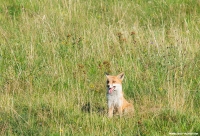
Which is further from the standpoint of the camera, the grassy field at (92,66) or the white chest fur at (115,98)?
the white chest fur at (115,98)

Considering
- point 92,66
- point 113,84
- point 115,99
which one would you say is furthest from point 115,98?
point 92,66

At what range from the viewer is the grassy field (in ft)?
21.5

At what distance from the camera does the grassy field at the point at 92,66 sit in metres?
6.57

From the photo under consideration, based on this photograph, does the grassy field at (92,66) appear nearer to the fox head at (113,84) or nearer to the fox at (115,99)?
the fox at (115,99)

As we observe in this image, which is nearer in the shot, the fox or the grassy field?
the grassy field

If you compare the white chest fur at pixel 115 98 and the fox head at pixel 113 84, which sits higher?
the fox head at pixel 113 84

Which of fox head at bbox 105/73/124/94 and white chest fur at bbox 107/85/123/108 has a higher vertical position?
fox head at bbox 105/73/124/94

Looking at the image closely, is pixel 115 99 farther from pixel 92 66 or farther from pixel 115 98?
pixel 92 66

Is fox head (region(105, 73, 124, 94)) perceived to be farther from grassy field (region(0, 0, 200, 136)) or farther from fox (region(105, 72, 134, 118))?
grassy field (region(0, 0, 200, 136))

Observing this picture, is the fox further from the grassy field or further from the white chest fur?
the grassy field

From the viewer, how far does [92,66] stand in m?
8.91

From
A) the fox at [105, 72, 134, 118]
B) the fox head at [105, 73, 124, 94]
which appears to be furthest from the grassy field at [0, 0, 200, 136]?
the fox head at [105, 73, 124, 94]

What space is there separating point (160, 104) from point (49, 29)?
411 cm

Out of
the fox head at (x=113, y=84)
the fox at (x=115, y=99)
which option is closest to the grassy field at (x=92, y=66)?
the fox at (x=115, y=99)
